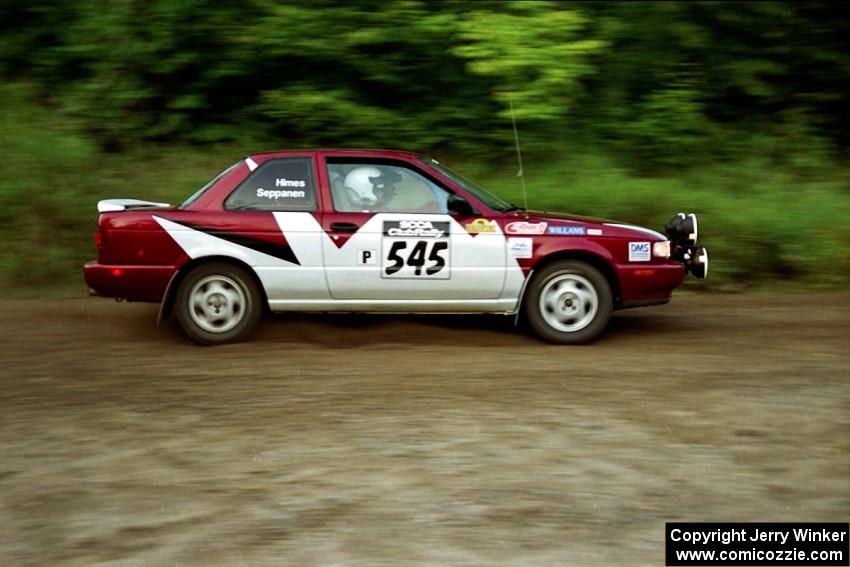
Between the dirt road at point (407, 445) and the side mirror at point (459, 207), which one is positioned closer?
the dirt road at point (407, 445)

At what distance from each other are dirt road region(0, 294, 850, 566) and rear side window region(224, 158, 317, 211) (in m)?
1.11

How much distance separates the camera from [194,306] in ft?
27.7

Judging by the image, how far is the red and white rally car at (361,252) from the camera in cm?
830

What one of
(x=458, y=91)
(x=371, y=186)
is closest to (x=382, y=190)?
(x=371, y=186)

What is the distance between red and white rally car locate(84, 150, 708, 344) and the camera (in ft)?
27.2

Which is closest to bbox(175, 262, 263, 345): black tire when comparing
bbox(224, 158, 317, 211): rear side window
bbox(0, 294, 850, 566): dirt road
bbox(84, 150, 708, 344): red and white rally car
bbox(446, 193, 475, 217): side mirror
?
bbox(84, 150, 708, 344): red and white rally car

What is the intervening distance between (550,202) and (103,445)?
798 cm

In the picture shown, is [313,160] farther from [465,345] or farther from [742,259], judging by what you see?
[742,259]

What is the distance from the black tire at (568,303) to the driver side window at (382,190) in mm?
1011

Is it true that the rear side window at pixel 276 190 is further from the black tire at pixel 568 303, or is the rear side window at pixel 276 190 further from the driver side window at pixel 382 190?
the black tire at pixel 568 303

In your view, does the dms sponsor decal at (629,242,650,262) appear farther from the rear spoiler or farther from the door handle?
the rear spoiler

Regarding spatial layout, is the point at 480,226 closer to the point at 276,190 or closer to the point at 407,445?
the point at 276,190

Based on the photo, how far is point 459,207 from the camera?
27.2ft

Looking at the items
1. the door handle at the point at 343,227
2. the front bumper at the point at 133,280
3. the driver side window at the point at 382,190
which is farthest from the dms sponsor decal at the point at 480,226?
the front bumper at the point at 133,280
